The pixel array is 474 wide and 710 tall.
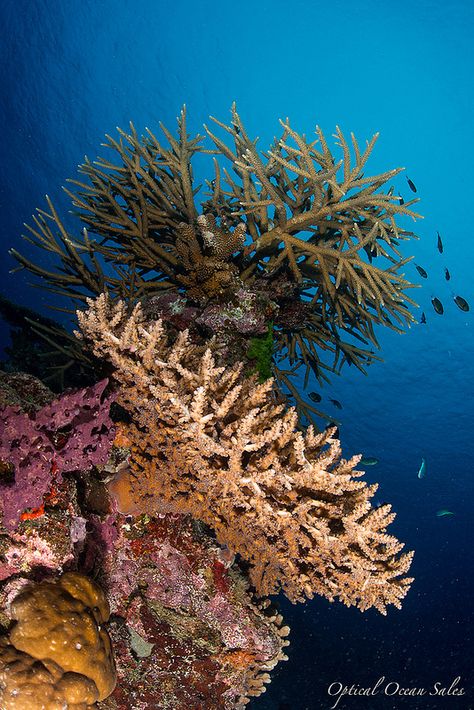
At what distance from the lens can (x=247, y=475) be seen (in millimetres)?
2361

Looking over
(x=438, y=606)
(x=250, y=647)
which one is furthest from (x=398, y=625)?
(x=250, y=647)

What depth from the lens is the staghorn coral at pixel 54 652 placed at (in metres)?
1.78

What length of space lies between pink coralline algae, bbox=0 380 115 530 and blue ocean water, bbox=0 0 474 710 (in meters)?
26.0

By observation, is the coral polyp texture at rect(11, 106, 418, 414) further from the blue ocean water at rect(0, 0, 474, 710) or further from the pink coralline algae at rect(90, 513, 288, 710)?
the blue ocean water at rect(0, 0, 474, 710)

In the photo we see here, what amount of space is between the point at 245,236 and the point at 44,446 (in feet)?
9.20

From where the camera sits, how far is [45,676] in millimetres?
1826

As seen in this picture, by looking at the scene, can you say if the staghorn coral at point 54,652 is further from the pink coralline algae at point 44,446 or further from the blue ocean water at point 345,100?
the blue ocean water at point 345,100

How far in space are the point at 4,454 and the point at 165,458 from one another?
0.97m

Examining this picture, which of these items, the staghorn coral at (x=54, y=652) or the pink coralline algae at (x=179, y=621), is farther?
the pink coralline algae at (x=179, y=621)

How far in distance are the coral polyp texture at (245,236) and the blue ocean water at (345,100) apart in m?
24.5

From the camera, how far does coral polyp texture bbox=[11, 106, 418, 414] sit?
3869mm

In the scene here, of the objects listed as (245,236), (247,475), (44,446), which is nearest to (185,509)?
(247,475)

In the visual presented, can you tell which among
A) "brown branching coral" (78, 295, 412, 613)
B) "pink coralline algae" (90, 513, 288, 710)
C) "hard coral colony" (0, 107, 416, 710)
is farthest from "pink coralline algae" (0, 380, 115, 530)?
"pink coralline algae" (90, 513, 288, 710)

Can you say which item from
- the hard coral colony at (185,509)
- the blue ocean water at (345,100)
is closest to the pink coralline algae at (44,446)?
the hard coral colony at (185,509)
